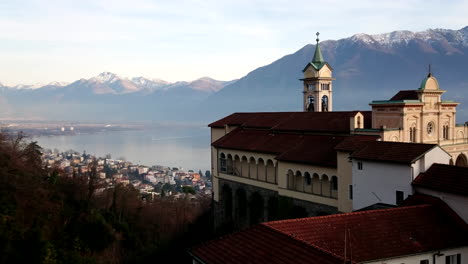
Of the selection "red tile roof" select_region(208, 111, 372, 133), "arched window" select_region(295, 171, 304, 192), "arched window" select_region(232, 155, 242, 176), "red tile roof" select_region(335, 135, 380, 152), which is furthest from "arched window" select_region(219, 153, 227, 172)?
"red tile roof" select_region(335, 135, 380, 152)

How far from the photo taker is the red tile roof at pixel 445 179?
19078mm

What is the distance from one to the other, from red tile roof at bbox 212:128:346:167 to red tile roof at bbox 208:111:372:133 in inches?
20.0

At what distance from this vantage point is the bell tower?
45500mm

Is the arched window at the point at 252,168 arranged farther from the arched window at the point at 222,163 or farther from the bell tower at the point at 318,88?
the bell tower at the point at 318,88

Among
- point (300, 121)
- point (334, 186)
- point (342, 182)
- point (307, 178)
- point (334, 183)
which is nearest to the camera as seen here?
point (342, 182)

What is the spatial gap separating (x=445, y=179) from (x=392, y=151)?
314 cm

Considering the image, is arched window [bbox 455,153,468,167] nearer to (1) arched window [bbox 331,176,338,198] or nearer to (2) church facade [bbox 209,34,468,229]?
(2) church facade [bbox 209,34,468,229]

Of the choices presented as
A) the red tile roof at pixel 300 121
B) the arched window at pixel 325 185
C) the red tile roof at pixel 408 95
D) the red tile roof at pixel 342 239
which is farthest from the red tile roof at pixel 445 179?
the red tile roof at pixel 408 95

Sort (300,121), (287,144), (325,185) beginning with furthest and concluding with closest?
(300,121) < (287,144) < (325,185)

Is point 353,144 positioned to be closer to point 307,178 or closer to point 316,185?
point 316,185

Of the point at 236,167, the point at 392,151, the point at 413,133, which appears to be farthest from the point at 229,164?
the point at 392,151

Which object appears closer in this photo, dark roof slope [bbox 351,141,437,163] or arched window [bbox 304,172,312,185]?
dark roof slope [bbox 351,141,437,163]

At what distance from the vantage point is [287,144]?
111 ft

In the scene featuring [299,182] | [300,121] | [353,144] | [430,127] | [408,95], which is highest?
[408,95]
